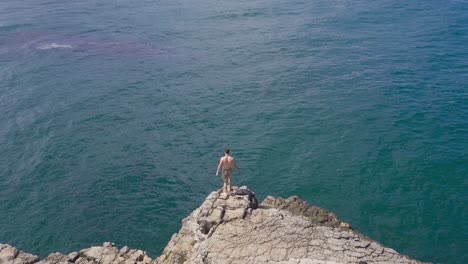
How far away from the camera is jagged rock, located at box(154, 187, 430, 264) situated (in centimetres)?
1720

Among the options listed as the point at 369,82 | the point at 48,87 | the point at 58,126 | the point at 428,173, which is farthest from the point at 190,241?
the point at 48,87

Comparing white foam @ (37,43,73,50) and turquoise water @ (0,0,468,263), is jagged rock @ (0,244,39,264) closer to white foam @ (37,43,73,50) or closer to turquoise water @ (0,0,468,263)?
turquoise water @ (0,0,468,263)

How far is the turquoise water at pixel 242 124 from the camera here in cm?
2716

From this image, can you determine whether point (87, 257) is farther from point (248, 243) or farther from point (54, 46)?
point (54, 46)

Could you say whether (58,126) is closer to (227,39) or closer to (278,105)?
(278,105)

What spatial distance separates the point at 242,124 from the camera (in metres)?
36.5

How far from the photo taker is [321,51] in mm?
49344

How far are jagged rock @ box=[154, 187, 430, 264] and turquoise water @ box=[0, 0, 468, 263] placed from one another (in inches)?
262

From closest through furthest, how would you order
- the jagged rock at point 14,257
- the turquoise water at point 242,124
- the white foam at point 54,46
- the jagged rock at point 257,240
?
the jagged rock at point 257,240 < the jagged rock at point 14,257 < the turquoise water at point 242,124 < the white foam at point 54,46

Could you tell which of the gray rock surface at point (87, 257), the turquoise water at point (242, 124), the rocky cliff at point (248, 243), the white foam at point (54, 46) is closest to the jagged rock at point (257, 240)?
the rocky cliff at point (248, 243)

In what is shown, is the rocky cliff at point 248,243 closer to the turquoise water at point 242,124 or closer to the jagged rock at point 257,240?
the jagged rock at point 257,240

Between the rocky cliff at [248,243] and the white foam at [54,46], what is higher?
the white foam at [54,46]

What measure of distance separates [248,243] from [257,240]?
0.47 meters

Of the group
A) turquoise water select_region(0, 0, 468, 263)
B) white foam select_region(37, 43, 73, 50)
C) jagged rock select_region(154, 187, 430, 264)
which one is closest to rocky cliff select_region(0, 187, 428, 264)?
jagged rock select_region(154, 187, 430, 264)
